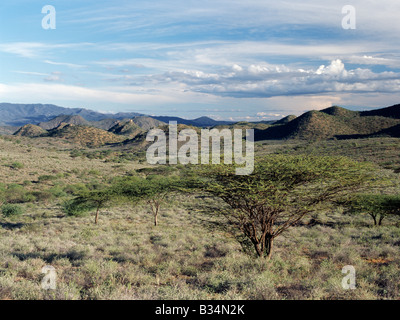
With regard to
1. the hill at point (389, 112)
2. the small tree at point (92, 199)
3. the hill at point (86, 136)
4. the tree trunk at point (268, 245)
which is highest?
the hill at point (389, 112)

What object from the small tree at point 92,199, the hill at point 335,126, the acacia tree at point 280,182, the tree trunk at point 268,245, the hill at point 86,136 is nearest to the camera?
the acacia tree at point 280,182

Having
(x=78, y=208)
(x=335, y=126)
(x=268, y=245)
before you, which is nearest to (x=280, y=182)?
(x=268, y=245)

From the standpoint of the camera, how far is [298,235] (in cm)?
1858

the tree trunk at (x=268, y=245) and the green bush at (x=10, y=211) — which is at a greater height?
the tree trunk at (x=268, y=245)

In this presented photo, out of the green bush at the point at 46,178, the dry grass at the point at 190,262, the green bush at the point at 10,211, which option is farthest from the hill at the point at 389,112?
the green bush at the point at 10,211

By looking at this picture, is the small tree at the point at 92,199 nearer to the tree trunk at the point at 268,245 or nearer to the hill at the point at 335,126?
the tree trunk at the point at 268,245

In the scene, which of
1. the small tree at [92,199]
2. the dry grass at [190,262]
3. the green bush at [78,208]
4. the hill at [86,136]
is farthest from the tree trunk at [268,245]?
the hill at [86,136]

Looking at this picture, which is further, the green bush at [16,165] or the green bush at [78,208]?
the green bush at [16,165]

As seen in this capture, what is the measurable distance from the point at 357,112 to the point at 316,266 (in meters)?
164

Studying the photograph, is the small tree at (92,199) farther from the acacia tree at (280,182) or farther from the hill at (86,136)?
the hill at (86,136)

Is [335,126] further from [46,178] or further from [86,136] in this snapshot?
[86,136]

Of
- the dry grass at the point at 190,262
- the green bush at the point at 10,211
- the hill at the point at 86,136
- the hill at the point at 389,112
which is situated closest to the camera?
the dry grass at the point at 190,262

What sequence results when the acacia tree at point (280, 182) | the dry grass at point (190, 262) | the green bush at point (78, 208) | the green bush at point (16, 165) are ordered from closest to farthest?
the dry grass at point (190, 262) → the acacia tree at point (280, 182) → the green bush at point (78, 208) → the green bush at point (16, 165)
